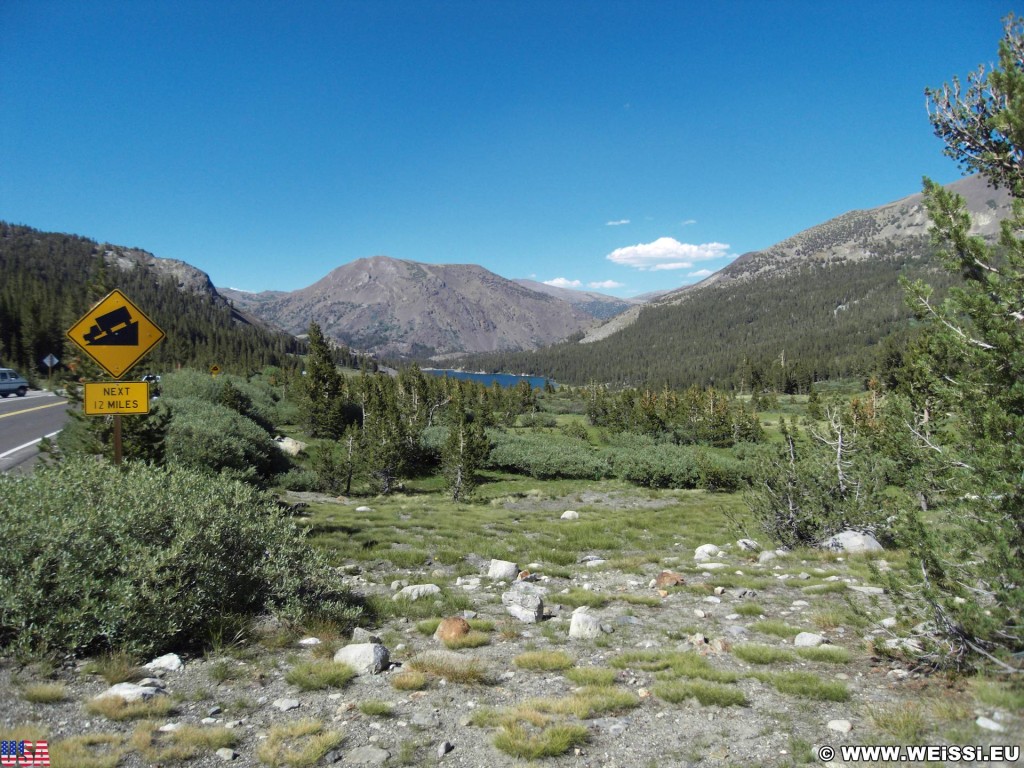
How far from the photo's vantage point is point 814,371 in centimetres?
15588

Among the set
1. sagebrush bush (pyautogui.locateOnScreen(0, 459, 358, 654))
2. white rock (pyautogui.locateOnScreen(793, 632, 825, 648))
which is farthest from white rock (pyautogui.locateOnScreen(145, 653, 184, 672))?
white rock (pyautogui.locateOnScreen(793, 632, 825, 648))

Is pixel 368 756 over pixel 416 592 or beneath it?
over

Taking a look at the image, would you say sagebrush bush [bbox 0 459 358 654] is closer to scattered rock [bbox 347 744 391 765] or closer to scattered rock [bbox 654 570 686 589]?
scattered rock [bbox 347 744 391 765]

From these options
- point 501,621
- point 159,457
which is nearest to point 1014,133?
point 501,621

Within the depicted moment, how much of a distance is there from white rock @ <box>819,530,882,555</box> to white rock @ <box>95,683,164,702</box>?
1368 cm

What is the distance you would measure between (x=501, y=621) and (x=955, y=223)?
8.06 meters

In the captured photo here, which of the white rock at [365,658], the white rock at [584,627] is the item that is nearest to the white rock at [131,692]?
the white rock at [365,658]

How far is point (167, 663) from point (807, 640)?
26.8 ft

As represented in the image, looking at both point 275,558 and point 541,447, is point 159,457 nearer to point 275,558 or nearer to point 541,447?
point 275,558

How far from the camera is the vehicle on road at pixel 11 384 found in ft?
127

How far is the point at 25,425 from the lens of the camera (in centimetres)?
2580

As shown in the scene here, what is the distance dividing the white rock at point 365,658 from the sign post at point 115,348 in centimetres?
558

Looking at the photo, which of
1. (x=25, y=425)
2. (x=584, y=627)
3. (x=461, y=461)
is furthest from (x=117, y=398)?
(x=461, y=461)

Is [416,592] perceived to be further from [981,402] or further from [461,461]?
[461,461]
